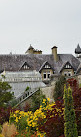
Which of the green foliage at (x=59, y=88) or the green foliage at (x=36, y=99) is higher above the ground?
the green foliage at (x=59, y=88)

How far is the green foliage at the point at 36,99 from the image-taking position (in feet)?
82.5

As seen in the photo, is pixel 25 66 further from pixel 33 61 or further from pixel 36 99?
pixel 36 99

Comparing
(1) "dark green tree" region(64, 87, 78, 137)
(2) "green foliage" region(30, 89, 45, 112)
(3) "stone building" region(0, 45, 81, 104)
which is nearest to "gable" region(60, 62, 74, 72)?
(3) "stone building" region(0, 45, 81, 104)

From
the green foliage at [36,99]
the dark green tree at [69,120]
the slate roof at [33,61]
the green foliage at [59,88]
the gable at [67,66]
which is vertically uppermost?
the slate roof at [33,61]

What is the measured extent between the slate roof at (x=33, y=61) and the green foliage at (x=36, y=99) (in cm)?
2110

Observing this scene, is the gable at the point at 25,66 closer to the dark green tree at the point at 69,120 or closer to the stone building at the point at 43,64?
the stone building at the point at 43,64

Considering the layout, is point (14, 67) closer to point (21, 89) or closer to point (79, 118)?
point (21, 89)

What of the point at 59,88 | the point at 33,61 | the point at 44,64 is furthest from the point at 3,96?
the point at 33,61

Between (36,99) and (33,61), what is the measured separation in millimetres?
24039

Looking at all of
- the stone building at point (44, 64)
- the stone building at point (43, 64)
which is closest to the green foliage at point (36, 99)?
the stone building at point (44, 64)

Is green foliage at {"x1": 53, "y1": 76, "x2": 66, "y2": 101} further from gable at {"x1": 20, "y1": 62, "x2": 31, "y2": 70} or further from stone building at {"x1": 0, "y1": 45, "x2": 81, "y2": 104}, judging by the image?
gable at {"x1": 20, "y1": 62, "x2": 31, "y2": 70}

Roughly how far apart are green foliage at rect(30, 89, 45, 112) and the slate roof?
21098 mm

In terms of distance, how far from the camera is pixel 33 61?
4994 cm

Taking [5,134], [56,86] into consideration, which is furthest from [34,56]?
[5,134]
